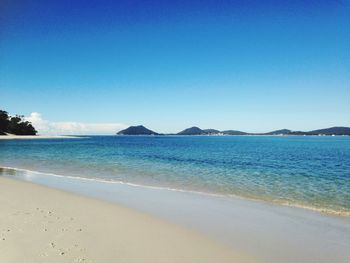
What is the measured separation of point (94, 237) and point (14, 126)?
167410 mm

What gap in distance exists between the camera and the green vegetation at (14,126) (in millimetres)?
140900

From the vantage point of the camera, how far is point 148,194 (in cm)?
1446

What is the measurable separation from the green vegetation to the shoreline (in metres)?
146

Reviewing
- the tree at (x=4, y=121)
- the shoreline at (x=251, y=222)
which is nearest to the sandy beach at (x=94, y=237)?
the shoreline at (x=251, y=222)

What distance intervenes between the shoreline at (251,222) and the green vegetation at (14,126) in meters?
146

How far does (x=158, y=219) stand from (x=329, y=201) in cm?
874

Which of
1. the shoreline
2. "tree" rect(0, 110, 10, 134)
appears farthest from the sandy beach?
"tree" rect(0, 110, 10, 134)

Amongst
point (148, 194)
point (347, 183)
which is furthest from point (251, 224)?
point (347, 183)

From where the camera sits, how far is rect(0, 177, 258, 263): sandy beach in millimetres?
6348

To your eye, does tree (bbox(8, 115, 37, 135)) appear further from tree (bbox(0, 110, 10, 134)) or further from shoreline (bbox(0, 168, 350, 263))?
shoreline (bbox(0, 168, 350, 263))

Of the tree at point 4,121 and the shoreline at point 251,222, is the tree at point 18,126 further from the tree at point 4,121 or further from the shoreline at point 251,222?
the shoreline at point 251,222

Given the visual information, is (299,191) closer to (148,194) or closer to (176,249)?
(148,194)

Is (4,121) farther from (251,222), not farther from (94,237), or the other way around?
(251,222)

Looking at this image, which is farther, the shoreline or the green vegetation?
the green vegetation
